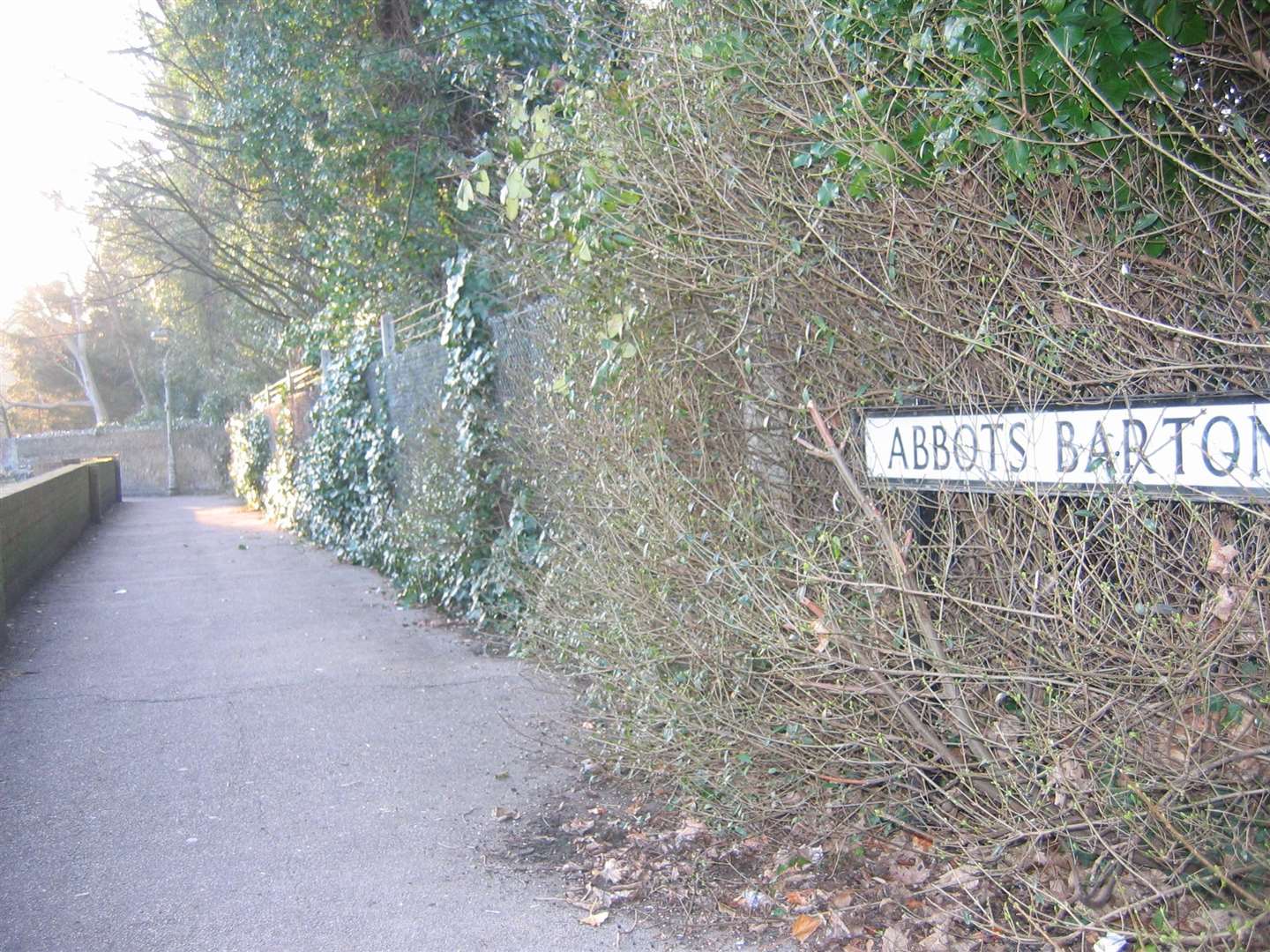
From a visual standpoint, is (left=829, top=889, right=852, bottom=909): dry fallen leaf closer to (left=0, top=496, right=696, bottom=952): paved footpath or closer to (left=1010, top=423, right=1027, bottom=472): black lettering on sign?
(left=0, top=496, right=696, bottom=952): paved footpath

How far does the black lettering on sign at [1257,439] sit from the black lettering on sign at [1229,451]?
0.04m

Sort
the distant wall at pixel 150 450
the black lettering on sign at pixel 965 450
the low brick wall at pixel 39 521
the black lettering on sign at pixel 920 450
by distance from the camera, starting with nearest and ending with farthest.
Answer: the black lettering on sign at pixel 965 450, the black lettering on sign at pixel 920 450, the low brick wall at pixel 39 521, the distant wall at pixel 150 450

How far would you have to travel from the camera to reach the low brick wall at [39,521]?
34.0 feet

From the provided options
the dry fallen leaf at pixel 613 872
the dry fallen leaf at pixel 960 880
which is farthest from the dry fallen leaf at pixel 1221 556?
the dry fallen leaf at pixel 613 872

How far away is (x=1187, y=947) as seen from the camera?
2.72 m

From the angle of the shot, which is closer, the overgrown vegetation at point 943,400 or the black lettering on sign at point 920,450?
the overgrown vegetation at point 943,400

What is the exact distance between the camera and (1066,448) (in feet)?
9.46

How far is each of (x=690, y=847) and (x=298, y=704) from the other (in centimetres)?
336

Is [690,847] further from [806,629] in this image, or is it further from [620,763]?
[806,629]

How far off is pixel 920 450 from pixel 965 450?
0.53 feet

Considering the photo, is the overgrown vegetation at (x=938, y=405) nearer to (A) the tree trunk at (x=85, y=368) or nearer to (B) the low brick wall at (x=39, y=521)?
(B) the low brick wall at (x=39, y=521)

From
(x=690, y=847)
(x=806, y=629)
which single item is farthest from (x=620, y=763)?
(x=806, y=629)

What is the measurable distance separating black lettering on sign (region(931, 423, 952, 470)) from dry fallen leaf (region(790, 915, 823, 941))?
1.49 m

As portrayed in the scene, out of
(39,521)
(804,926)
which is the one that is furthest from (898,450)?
(39,521)
